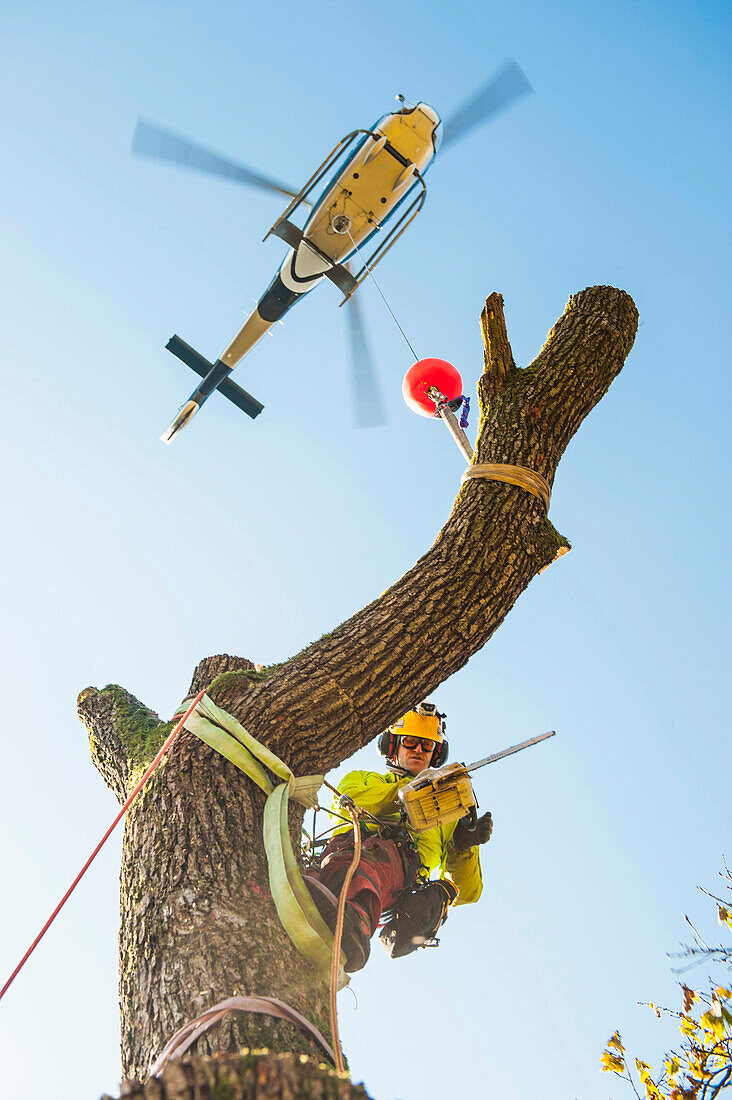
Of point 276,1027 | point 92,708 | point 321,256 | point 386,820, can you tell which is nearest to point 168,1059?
point 276,1027

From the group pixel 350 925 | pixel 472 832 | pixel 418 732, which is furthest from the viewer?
pixel 418 732

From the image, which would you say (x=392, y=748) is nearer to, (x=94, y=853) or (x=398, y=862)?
(x=398, y=862)

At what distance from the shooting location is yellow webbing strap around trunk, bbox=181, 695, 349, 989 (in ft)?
6.34

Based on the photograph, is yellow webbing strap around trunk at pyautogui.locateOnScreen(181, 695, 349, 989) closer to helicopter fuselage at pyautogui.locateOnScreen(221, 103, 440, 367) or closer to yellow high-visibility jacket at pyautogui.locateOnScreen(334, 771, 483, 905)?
yellow high-visibility jacket at pyautogui.locateOnScreen(334, 771, 483, 905)

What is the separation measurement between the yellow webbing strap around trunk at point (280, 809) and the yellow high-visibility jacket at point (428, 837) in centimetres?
123

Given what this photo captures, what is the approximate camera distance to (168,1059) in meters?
1.53

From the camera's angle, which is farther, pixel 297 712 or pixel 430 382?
pixel 430 382

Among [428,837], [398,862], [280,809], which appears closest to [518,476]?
[280,809]

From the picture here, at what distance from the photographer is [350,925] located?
8.41ft

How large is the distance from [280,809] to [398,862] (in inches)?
53.2

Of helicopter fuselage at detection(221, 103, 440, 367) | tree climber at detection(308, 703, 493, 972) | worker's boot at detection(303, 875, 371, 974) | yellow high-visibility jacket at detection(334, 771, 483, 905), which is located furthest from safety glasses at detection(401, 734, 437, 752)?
helicopter fuselage at detection(221, 103, 440, 367)

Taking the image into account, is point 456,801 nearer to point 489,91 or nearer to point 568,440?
point 568,440

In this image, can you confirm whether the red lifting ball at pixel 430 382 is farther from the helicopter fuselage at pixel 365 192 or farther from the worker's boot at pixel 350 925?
the helicopter fuselage at pixel 365 192

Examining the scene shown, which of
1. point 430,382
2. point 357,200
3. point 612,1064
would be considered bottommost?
point 612,1064
